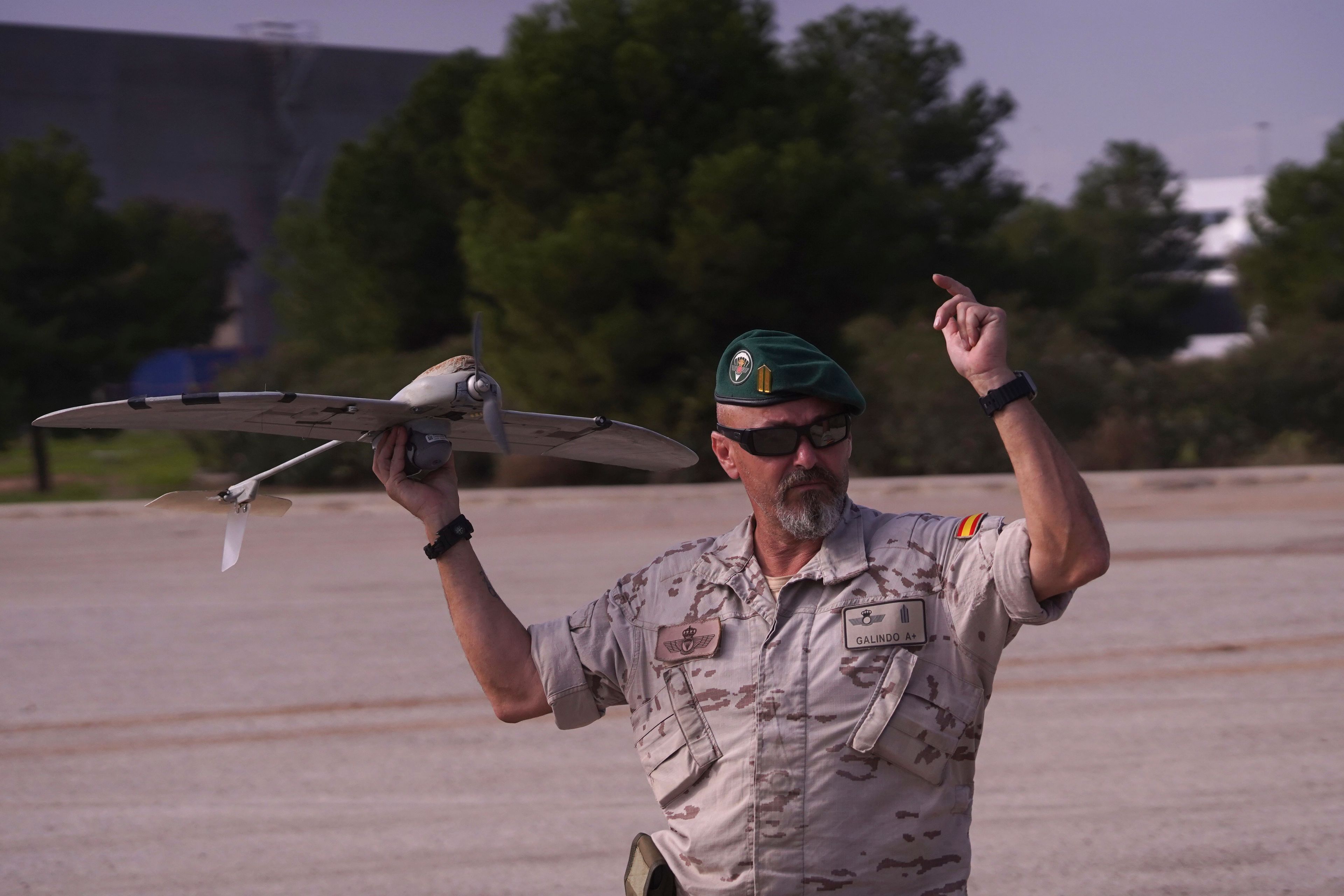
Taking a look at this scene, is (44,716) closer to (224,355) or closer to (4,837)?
(4,837)

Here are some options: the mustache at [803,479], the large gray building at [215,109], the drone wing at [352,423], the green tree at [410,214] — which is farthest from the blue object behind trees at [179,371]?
the mustache at [803,479]

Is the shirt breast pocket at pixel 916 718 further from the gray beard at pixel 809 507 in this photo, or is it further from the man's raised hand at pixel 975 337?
the man's raised hand at pixel 975 337

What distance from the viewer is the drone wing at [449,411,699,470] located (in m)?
2.99

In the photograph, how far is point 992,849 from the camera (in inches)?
206

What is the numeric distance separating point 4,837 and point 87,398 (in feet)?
59.7

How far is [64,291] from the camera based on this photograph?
22.3m

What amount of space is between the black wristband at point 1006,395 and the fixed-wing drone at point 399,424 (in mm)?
758

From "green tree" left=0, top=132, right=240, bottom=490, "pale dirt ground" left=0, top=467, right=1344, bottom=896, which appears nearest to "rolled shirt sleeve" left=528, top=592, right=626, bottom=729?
"pale dirt ground" left=0, top=467, right=1344, bottom=896

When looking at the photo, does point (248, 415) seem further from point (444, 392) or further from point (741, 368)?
point (741, 368)

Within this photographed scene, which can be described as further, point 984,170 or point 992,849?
point 984,170

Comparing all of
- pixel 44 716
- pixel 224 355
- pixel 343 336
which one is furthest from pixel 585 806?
pixel 224 355

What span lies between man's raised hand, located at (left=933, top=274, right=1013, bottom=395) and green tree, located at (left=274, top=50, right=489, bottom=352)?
23186mm

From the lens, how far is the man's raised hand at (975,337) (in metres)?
2.61

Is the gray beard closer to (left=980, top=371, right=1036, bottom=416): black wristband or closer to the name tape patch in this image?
the name tape patch
